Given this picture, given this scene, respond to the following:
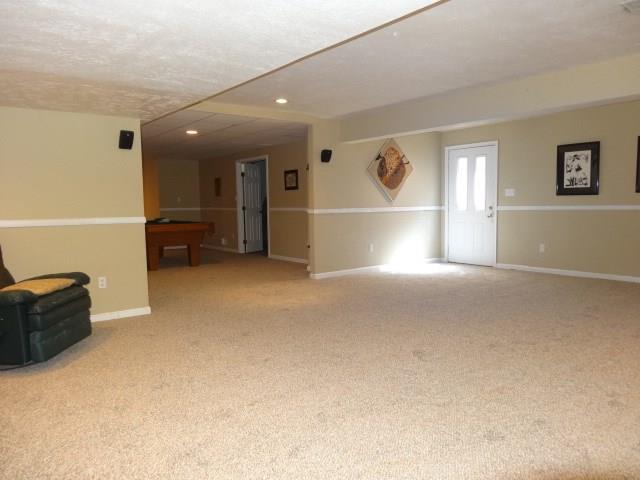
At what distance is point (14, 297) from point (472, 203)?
20.6ft

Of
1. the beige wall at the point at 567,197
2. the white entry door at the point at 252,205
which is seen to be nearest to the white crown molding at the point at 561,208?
the beige wall at the point at 567,197

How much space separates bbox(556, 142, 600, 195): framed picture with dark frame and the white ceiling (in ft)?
11.5

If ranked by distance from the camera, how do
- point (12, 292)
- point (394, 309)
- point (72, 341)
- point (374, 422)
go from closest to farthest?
1. point (374, 422)
2. point (12, 292)
3. point (72, 341)
4. point (394, 309)

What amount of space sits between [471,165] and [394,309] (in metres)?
3.79

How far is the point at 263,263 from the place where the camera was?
809 cm

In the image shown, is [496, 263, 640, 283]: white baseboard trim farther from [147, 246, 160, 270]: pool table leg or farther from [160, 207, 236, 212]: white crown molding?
[160, 207, 236, 212]: white crown molding

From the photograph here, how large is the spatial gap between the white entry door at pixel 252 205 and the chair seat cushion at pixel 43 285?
624 centimetres

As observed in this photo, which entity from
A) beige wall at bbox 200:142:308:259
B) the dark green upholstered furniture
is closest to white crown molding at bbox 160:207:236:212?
beige wall at bbox 200:142:308:259

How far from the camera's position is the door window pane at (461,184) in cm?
745

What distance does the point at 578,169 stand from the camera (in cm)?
605

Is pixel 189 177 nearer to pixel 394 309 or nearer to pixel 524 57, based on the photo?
pixel 394 309

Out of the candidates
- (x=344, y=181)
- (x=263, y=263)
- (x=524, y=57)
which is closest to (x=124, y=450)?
(x=524, y=57)

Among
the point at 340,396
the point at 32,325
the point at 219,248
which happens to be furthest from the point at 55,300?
the point at 219,248

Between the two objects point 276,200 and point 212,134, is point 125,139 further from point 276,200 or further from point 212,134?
Result: point 276,200
